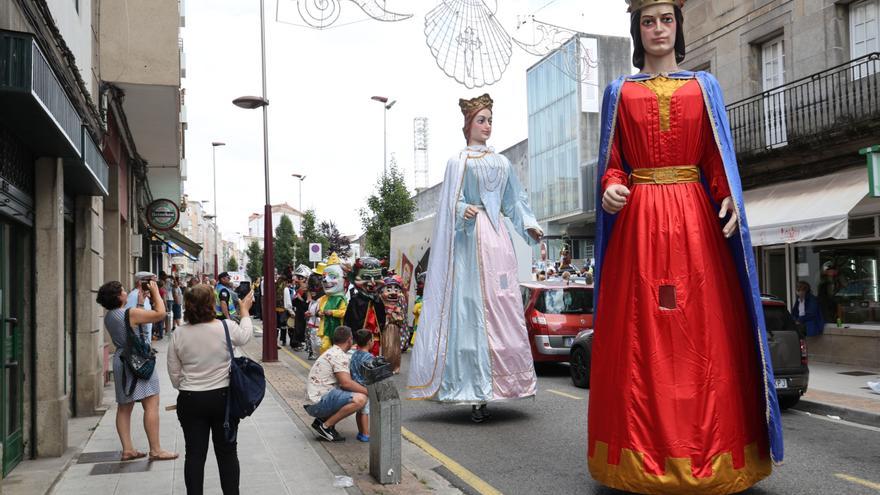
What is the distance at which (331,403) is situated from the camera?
727cm

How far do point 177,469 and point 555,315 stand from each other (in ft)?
24.7

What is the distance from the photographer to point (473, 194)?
844cm

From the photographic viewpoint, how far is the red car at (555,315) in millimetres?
12555

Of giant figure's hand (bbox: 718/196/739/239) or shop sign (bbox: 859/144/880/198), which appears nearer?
giant figure's hand (bbox: 718/196/739/239)

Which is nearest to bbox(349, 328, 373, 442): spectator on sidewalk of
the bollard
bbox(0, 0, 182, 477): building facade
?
the bollard

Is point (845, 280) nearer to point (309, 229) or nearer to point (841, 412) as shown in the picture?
point (841, 412)

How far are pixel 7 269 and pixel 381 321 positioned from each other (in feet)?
12.8

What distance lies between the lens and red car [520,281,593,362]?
41.2 feet

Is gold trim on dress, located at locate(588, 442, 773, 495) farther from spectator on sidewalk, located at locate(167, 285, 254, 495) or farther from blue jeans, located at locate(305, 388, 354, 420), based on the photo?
blue jeans, located at locate(305, 388, 354, 420)

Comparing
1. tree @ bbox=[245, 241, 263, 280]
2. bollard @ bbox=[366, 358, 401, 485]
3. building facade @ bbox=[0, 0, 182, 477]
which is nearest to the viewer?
building facade @ bbox=[0, 0, 182, 477]

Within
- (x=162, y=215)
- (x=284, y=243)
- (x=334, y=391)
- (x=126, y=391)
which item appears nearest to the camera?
(x=126, y=391)

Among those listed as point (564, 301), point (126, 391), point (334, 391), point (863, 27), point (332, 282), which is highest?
point (863, 27)

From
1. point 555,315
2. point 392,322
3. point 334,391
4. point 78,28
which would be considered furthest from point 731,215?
point 555,315

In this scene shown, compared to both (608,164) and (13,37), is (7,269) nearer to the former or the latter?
(13,37)
